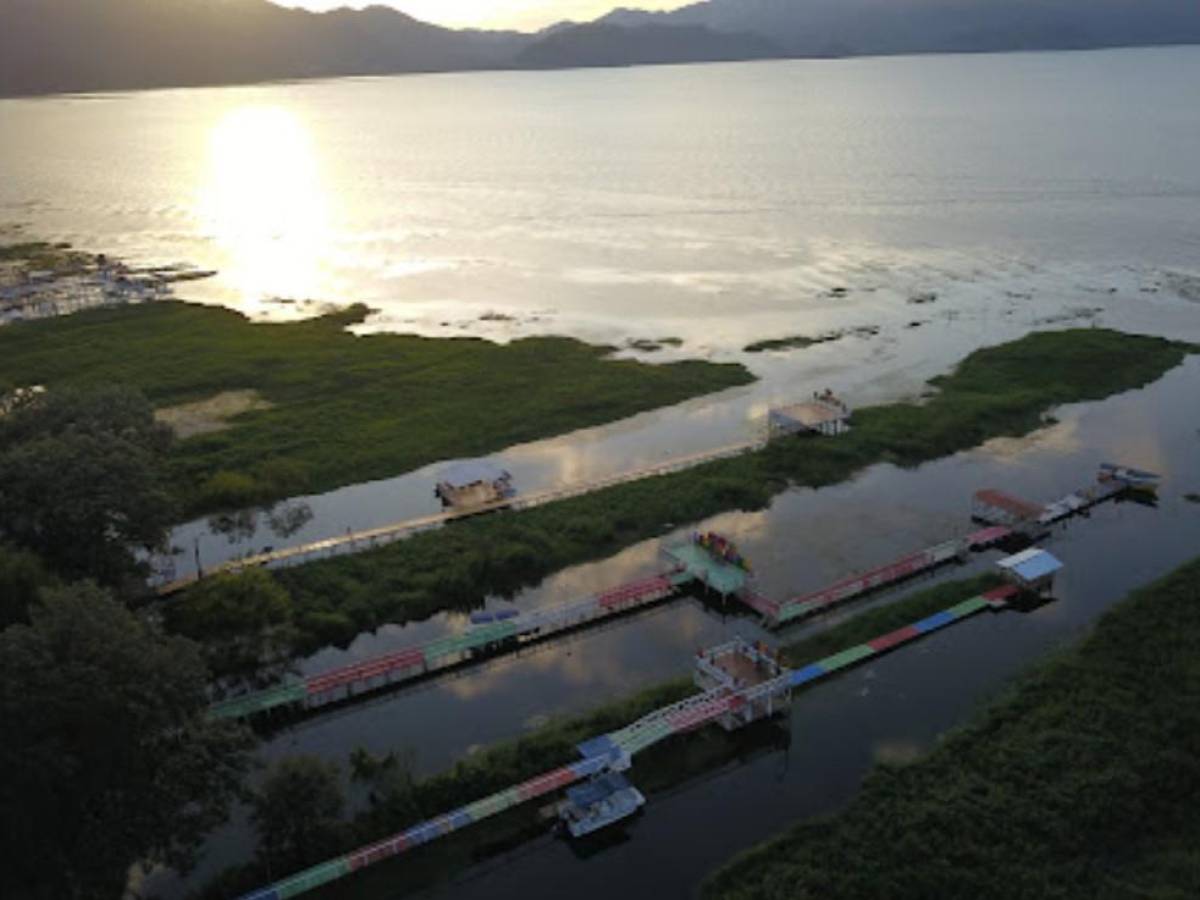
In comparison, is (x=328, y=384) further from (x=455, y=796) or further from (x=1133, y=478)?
(x=1133, y=478)

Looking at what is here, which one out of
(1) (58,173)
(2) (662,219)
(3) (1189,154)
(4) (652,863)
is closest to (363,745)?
(4) (652,863)

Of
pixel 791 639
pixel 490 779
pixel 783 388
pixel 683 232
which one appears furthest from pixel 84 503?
pixel 683 232

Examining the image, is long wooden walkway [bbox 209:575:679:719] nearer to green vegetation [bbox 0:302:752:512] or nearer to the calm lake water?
the calm lake water

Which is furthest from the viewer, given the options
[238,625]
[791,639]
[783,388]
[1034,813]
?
[783,388]

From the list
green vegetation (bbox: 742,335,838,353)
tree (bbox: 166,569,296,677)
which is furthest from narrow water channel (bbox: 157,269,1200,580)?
tree (bbox: 166,569,296,677)

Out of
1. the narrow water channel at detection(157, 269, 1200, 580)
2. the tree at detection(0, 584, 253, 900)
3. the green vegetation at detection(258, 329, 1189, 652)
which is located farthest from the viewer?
the narrow water channel at detection(157, 269, 1200, 580)

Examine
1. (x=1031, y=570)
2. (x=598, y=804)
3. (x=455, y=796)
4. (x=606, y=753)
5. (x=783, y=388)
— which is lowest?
(x=783, y=388)
